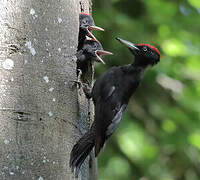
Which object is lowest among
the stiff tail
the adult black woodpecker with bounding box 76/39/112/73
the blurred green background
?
the blurred green background

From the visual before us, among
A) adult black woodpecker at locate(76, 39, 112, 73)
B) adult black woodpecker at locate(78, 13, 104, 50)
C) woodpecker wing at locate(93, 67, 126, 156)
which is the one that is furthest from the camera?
adult black woodpecker at locate(78, 13, 104, 50)

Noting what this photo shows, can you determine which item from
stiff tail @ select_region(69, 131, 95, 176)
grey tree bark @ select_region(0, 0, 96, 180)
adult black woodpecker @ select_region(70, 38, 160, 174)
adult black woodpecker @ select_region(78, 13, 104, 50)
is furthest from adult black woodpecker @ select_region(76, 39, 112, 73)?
stiff tail @ select_region(69, 131, 95, 176)

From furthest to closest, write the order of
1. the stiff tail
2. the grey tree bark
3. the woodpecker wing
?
the woodpecker wing → the stiff tail → the grey tree bark

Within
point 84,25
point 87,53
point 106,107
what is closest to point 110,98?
point 106,107

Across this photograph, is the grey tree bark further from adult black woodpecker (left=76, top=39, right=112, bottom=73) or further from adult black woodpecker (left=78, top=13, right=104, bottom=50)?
adult black woodpecker (left=78, top=13, right=104, bottom=50)

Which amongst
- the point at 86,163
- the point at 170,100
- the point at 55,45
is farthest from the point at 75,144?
the point at 170,100

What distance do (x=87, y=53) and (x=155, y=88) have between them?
2.13m

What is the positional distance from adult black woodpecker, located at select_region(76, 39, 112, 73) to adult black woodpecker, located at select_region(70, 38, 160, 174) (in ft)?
0.73

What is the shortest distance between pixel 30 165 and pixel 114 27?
3009 millimetres

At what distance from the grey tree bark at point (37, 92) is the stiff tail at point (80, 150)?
5 cm

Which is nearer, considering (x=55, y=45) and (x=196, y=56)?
(x=55, y=45)

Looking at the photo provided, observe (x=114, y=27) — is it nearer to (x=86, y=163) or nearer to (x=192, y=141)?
(x=192, y=141)

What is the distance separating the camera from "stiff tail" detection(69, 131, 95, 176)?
10.3 ft

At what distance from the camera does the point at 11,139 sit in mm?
2865
